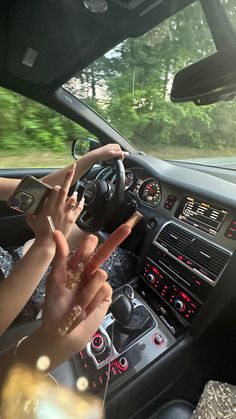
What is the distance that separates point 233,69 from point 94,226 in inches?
47.0

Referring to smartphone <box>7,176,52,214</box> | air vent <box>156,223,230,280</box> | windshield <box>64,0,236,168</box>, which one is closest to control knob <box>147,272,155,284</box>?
air vent <box>156,223,230,280</box>

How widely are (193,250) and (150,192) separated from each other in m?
0.60

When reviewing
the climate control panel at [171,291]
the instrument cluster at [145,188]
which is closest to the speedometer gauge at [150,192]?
the instrument cluster at [145,188]

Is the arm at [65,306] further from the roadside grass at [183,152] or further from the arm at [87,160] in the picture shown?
the roadside grass at [183,152]

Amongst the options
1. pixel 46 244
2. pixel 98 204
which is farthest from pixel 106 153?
pixel 46 244

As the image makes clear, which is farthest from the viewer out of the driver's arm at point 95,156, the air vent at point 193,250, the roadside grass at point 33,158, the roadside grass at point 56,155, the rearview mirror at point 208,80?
the roadside grass at point 33,158

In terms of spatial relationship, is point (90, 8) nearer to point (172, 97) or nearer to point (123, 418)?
point (172, 97)

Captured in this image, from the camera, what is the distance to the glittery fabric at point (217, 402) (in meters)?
1.69

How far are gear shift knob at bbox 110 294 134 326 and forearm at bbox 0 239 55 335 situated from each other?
793 millimetres

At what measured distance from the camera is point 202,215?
1830 millimetres

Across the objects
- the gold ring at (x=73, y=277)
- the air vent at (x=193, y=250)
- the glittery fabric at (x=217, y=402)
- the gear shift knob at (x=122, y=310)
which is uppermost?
the gold ring at (x=73, y=277)

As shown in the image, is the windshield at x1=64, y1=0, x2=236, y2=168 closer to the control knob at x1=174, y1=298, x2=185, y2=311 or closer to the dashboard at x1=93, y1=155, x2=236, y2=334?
the dashboard at x1=93, y1=155, x2=236, y2=334

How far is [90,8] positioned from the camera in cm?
170

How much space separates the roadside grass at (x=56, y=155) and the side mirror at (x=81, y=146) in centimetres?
5
